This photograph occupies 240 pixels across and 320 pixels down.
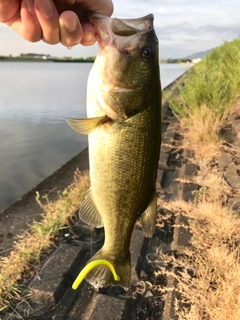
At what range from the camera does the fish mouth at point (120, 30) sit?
5.59 feet

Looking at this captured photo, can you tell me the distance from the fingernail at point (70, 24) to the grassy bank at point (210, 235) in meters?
2.29

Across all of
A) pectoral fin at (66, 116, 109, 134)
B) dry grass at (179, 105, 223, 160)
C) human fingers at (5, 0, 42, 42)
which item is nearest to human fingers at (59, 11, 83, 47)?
human fingers at (5, 0, 42, 42)

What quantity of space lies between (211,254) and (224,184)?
186cm

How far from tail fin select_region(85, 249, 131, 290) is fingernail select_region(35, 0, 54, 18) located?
128 cm

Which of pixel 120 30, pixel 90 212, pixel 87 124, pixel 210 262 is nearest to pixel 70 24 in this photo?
pixel 120 30

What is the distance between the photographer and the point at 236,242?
3.73m

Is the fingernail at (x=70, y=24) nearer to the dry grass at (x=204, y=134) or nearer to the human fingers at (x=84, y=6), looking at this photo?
the human fingers at (x=84, y=6)

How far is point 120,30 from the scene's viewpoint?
5.67 feet

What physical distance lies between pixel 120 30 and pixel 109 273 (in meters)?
1.30

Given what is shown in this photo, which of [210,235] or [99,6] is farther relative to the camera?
[210,235]

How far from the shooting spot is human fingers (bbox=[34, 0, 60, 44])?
1.62 meters

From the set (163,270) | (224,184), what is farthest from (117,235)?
(224,184)

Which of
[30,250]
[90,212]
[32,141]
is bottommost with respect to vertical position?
[32,141]

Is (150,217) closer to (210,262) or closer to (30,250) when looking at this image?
(210,262)
